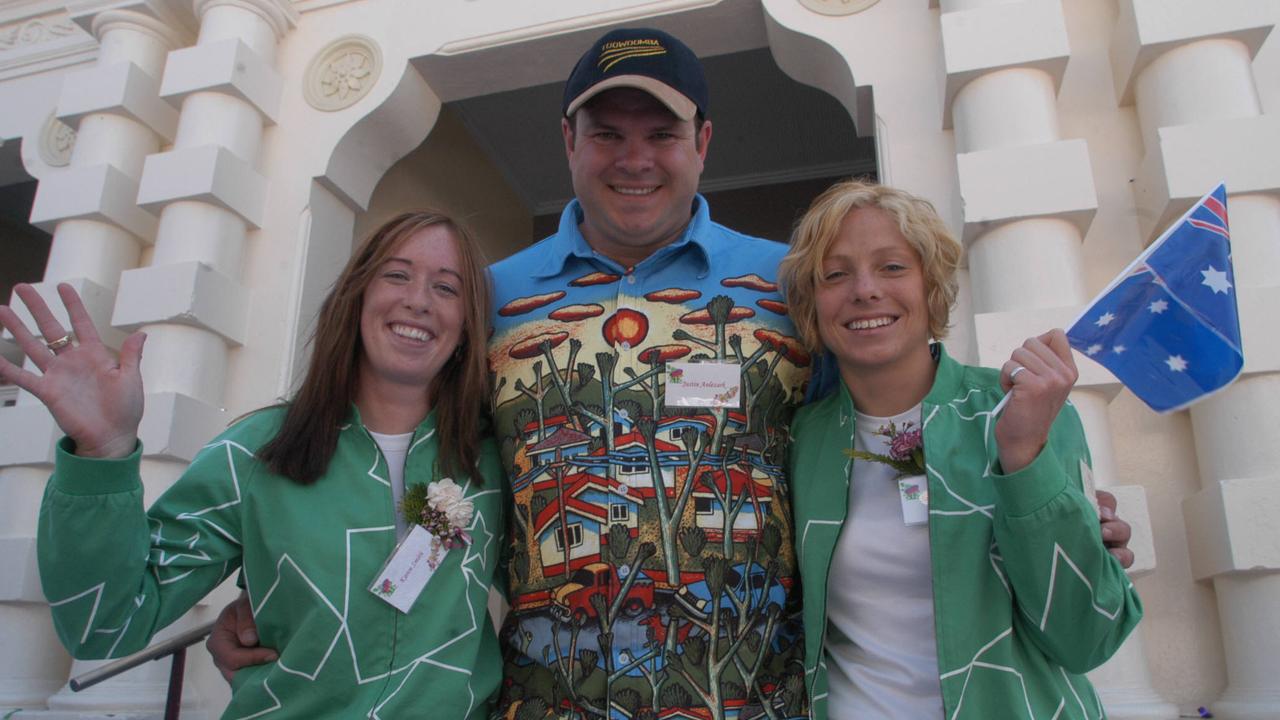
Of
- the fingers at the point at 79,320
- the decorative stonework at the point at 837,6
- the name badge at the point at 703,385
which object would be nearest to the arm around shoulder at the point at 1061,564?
the name badge at the point at 703,385

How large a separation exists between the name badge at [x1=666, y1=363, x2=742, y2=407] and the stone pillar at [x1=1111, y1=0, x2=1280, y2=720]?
153 centimetres

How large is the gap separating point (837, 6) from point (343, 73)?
2.28 metres

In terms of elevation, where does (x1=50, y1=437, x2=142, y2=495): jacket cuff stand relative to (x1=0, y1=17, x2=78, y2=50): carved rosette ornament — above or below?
below

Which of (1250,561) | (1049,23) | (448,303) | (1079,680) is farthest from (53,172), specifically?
(1250,561)

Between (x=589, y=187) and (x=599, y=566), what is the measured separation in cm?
83

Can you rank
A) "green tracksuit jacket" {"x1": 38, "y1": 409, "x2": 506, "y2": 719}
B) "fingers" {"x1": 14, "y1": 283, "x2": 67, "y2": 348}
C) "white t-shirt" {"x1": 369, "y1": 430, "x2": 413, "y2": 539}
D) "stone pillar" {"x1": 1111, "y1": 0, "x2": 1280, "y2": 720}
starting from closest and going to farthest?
"fingers" {"x1": 14, "y1": 283, "x2": 67, "y2": 348}, "green tracksuit jacket" {"x1": 38, "y1": 409, "x2": 506, "y2": 719}, "white t-shirt" {"x1": 369, "y1": 430, "x2": 413, "y2": 539}, "stone pillar" {"x1": 1111, "y1": 0, "x2": 1280, "y2": 720}

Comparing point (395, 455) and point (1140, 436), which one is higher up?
point (1140, 436)

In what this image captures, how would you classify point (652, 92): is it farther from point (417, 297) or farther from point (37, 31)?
point (37, 31)

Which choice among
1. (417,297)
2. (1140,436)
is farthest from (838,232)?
(1140,436)

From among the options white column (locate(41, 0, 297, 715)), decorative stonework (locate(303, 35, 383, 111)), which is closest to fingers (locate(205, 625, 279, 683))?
white column (locate(41, 0, 297, 715))

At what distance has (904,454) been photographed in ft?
5.24

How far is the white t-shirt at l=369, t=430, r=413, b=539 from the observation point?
5.81 feet

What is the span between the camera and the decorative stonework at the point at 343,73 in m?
4.07

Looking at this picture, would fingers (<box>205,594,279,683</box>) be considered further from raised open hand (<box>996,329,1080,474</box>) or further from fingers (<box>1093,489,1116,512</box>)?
fingers (<box>1093,489,1116,512</box>)
